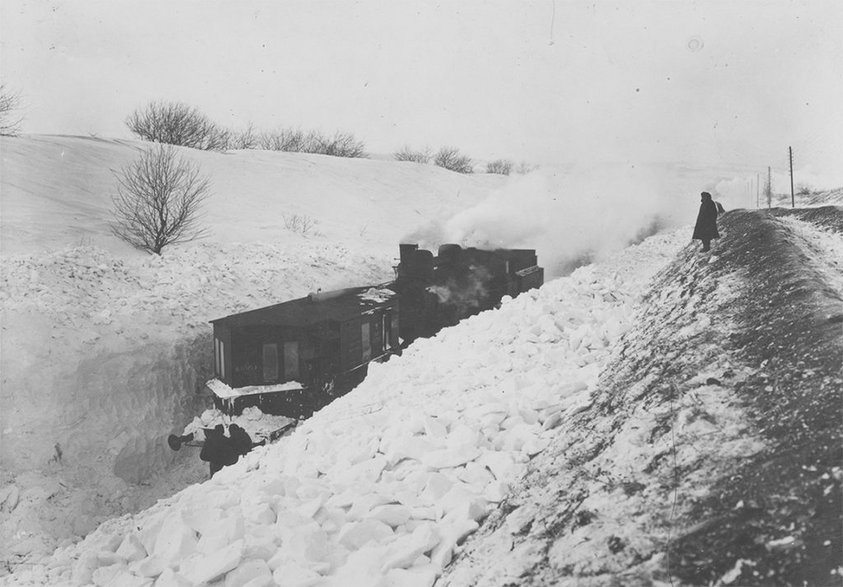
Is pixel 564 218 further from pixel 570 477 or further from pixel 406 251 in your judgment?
pixel 570 477

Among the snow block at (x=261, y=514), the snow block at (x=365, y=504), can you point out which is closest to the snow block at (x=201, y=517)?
the snow block at (x=261, y=514)

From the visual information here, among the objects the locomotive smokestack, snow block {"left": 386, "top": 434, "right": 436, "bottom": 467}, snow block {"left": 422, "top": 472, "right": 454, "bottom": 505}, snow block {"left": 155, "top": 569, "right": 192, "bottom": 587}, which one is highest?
the locomotive smokestack

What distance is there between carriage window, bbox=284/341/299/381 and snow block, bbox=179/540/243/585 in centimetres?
1296

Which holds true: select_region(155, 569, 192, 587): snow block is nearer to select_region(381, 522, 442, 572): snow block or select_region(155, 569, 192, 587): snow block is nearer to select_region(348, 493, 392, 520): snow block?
select_region(348, 493, 392, 520): snow block

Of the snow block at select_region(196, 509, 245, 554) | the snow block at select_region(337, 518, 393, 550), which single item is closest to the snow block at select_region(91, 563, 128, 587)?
the snow block at select_region(196, 509, 245, 554)

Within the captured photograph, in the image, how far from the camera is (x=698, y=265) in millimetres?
8656

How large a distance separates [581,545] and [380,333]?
647 inches

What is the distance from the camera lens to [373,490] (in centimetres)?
445

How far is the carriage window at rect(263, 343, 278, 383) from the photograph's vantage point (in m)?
16.5

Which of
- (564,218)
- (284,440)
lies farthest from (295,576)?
(564,218)

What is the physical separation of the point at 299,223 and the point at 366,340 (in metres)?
23.1

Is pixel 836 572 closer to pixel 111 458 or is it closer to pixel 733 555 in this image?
pixel 733 555

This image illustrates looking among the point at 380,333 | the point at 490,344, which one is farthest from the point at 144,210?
the point at 490,344

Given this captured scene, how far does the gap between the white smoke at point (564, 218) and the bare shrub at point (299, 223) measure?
9005 mm
